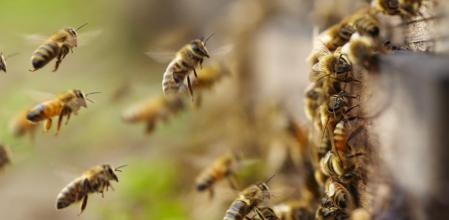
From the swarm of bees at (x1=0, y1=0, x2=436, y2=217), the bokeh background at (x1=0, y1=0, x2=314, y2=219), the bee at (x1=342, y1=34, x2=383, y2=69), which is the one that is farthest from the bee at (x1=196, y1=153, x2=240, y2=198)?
the bee at (x1=342, y1=34, x2=383, y2=69)

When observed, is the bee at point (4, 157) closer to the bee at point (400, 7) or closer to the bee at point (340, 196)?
the bee at point (340, 196)

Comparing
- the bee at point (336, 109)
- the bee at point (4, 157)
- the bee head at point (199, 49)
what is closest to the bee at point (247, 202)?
the bee at point (336, 109)

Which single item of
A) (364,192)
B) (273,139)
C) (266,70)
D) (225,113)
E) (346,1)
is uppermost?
(266,70)

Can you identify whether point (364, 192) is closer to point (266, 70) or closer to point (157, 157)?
point (157, 157)

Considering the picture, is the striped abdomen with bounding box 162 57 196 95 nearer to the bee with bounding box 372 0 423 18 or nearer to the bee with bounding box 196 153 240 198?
the bee with bounding box 196 153 240 198

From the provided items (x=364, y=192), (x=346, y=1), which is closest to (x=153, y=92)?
(x=346, y=1)
